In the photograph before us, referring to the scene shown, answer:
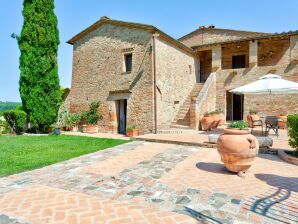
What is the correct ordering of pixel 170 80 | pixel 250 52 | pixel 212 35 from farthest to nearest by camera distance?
pixel 212 35 → pixel 250 52 → pixel 170 80

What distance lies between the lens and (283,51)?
53.9 ft

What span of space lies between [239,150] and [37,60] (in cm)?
1277

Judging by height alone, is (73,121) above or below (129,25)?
below

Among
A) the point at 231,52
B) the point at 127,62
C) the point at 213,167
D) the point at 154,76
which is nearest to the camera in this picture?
the point at 213,167

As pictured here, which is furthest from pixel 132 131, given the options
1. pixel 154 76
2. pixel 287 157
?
pixel 287 157

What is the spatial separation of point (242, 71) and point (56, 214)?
14934 millimetres

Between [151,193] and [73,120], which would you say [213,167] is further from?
[73,120]

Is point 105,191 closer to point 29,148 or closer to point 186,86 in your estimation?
point 29,148

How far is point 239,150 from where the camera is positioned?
4.81m

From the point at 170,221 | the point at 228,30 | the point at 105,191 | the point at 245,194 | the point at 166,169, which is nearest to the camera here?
the point at 170,221

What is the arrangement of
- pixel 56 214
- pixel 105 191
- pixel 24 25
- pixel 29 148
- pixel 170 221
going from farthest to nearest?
pixel 24 25 → pixel 29 148 → pixel 105 191 → pixel 56 214 → pixel 170 221

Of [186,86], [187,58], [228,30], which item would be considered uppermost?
[228,30]

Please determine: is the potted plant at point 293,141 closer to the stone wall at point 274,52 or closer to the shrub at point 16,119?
the stone wall at point 274,52

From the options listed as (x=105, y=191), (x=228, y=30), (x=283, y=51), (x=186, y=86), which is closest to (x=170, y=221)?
(x=105, y=191)
